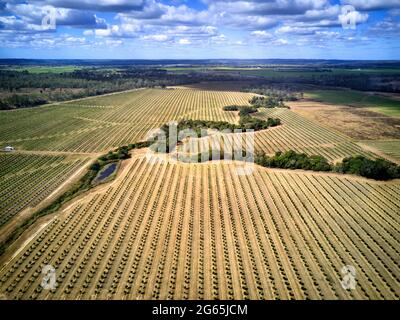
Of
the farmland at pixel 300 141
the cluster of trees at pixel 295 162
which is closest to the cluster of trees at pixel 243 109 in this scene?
the farmland at pixel 300 141

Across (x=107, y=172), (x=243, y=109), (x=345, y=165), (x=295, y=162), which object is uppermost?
(x=243, y=109)

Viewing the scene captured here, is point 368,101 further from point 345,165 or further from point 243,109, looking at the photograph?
point 345,165

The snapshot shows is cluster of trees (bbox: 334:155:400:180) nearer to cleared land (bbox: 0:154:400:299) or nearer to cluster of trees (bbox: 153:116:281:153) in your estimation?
cleared land (bbox: 0:154:400:299)

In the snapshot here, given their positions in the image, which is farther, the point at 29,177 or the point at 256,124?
the point at 256,124

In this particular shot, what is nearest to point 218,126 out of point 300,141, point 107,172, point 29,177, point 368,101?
point 300,141

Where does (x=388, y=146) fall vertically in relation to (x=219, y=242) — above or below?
above

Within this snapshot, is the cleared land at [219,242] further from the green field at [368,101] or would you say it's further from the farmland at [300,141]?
the green field at [368,101]

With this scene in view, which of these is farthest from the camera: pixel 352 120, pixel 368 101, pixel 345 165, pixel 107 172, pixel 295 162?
pixel 368 101
